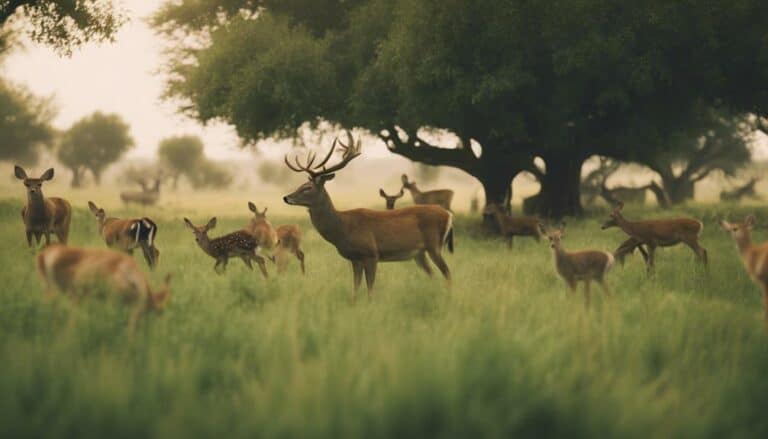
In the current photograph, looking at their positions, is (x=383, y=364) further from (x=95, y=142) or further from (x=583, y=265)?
(x=95, y=142)

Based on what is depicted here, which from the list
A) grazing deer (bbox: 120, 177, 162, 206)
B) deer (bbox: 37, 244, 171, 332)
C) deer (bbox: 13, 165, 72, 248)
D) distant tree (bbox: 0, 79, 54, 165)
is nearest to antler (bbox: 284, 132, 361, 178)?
deer (bbox: 37, 244, 171, 332)

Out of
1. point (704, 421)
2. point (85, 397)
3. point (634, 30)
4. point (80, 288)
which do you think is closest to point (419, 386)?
point (704, 421)

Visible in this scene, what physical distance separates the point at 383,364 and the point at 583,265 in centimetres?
393

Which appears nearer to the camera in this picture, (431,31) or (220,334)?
(220,334)

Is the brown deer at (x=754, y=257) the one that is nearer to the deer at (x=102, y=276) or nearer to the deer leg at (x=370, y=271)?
the deer leg at (x=370, y=271)

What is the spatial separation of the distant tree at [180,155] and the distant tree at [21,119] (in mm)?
14205

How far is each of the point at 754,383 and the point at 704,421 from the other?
3.54 feet

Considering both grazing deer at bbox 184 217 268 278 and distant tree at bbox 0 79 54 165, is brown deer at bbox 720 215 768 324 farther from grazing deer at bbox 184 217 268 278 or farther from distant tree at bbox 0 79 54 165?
distant tree at bbox 0 79 54 165

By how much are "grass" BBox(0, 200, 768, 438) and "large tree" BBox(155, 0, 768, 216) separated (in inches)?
327

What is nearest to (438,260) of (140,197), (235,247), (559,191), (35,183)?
(235,247)

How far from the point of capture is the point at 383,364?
4.00 meters

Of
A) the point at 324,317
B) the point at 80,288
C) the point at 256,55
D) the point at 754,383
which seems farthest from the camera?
the point at 256,55

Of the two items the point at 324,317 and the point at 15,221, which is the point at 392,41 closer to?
the point at 15,221

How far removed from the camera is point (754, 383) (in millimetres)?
4328
